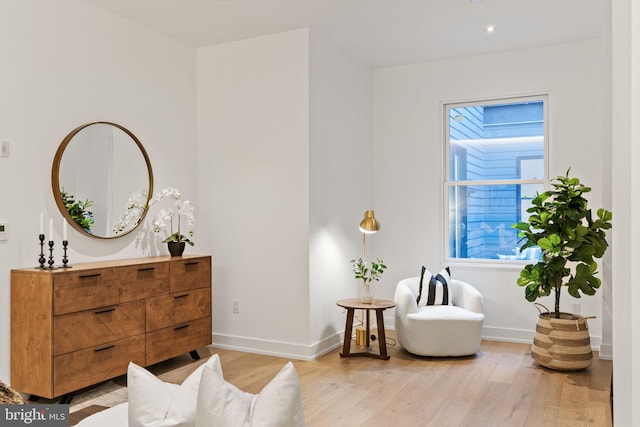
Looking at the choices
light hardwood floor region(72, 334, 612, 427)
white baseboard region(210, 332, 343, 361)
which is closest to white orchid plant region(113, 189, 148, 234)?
light hardwood floor region(72, 334, 612, 427)

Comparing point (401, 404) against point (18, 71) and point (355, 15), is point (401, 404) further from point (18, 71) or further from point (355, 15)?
point (18, 71)

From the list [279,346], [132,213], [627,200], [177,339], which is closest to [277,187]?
[132,213]

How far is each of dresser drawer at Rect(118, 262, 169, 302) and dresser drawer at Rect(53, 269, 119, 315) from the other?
0.07 metres

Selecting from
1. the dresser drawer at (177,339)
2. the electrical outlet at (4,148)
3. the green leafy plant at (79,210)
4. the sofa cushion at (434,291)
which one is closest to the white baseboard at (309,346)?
the dresser drawer at (177,339)

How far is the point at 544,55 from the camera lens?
15.8 feet

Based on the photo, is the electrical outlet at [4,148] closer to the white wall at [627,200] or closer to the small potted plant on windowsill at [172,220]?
the small potted plant on windowsill at [172,220]

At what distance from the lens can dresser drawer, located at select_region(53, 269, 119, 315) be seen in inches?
122

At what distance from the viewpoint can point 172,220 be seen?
4.56m

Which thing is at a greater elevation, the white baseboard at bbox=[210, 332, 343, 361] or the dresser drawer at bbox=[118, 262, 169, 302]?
the dresser drawer at bbox=[118, 262, 169, 302]

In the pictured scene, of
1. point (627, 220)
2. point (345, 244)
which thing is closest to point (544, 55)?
point (345, 244)

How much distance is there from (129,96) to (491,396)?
3.52 m

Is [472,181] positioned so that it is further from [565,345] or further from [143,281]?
[143,281]

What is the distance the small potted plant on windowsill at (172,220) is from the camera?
165 inches

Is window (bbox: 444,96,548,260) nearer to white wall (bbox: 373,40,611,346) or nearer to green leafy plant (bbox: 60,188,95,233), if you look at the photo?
white wall (bbox: 373,40,611,346)
